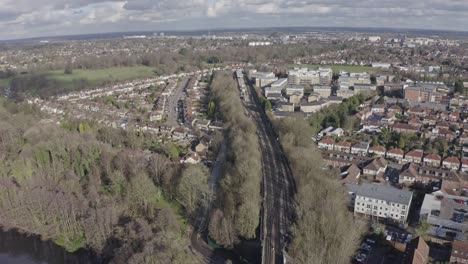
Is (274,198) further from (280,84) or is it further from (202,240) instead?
(280,84)

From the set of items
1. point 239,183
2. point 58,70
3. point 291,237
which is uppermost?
point 58,70

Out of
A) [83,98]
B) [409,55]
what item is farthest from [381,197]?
[409,55]

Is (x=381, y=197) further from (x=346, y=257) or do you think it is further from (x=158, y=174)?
(x=158, y=174)

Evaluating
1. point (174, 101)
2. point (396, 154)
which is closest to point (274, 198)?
point (396, 154)

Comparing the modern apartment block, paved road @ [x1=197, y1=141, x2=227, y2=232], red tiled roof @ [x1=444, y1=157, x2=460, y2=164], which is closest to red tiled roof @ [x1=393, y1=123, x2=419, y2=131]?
red tiled roof @ [x1=444, y1=157, x2=460, y2=164]

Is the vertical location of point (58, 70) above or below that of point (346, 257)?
above

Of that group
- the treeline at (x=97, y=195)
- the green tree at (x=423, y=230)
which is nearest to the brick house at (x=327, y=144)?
the treeline at (x=97, y=195)
